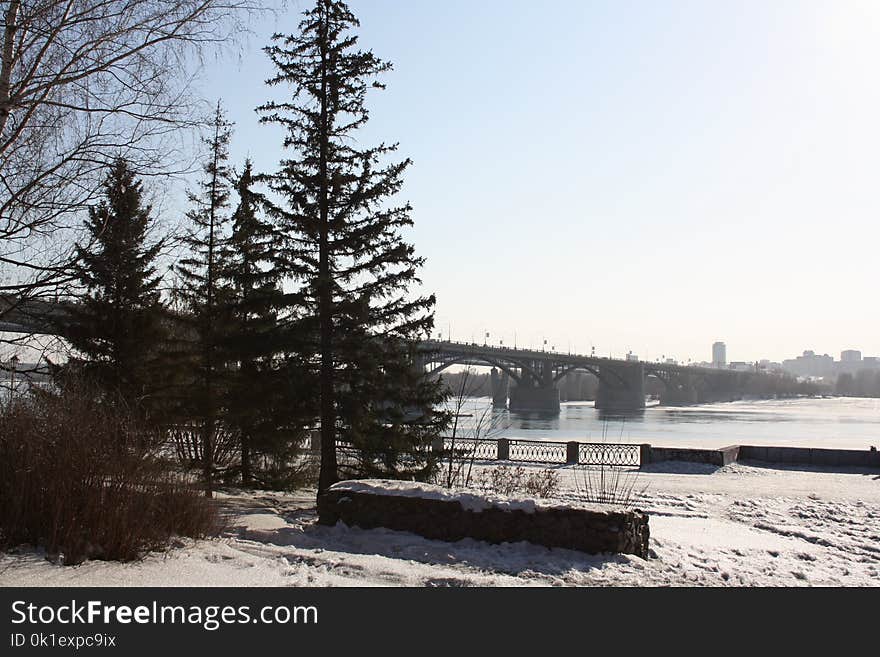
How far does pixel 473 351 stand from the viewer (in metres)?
58.8

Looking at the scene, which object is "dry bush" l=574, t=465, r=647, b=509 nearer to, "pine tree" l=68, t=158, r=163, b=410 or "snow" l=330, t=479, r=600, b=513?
"snow" l=330, t=479, r=600, b=513

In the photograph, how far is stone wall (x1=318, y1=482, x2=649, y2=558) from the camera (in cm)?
754

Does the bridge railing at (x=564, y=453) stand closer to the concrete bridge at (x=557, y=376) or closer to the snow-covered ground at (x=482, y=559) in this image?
the snow-covered ground at (x=482, y=559)

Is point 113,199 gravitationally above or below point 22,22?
below

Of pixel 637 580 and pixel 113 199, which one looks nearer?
pixel 637 580

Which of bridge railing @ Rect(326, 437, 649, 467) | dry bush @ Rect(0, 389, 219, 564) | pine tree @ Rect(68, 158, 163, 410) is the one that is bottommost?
bridge railing @ Rect(326, 437, 649, 467)

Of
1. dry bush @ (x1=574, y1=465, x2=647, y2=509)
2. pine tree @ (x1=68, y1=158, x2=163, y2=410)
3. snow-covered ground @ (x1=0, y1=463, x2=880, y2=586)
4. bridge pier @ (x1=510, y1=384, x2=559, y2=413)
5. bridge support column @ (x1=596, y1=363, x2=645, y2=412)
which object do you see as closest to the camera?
snow-covered ground @ (x1=0, y1=463, x2=880, y2=586)

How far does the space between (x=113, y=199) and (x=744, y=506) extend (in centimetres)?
1232

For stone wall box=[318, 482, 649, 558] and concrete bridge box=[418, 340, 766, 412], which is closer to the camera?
stone wall box=[318, 482, 649, 558]

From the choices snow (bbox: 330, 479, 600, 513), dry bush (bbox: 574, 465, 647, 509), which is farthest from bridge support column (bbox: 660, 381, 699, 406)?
snow (bbox: 330, 479, 600, 513)

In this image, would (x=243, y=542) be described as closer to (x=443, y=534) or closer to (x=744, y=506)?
(x=443, y=534)

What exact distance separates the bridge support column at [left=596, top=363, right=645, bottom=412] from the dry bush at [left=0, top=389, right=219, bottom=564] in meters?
78.2
